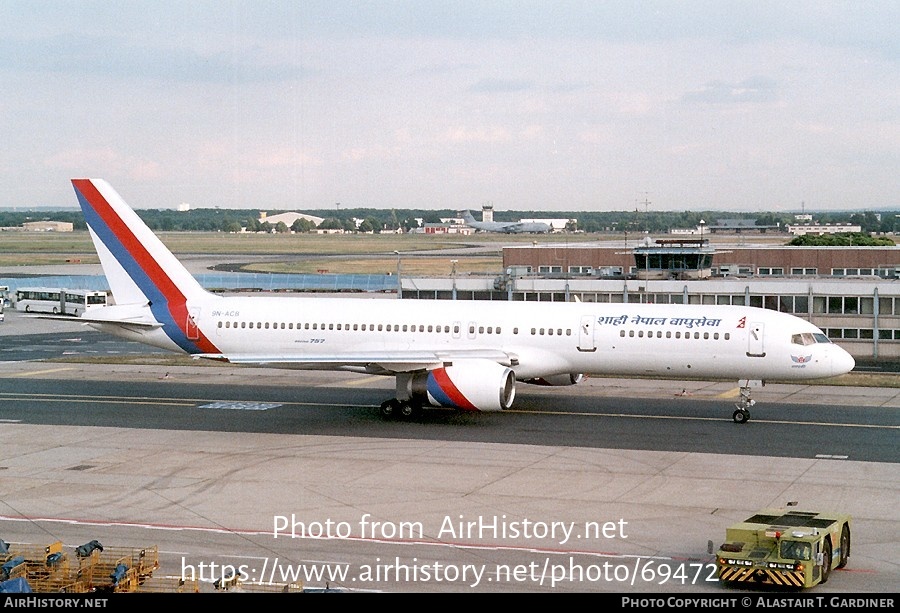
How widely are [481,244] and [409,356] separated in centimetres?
15899

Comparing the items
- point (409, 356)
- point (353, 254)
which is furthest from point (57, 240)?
point (409, 356)

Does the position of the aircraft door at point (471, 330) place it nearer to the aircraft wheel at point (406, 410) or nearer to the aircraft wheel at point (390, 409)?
the aircraft wheel at point (406, 410)

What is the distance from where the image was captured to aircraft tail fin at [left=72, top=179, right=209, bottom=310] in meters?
44.8

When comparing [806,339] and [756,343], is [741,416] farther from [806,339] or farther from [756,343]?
[806,339]

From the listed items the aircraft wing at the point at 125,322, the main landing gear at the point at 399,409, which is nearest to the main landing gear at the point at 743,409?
the main landing gear at the point at 399,409

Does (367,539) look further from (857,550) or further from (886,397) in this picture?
(886,397)

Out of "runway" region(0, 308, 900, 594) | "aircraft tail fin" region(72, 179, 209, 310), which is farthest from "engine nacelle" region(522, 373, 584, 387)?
"aircraft tail fin" region(72, 179, 209, 310)

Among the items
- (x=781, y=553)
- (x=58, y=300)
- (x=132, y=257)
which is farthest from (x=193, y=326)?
(x=58, y=300)

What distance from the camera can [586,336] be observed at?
134 feet

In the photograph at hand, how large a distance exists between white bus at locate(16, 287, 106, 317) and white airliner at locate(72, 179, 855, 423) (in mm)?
43492

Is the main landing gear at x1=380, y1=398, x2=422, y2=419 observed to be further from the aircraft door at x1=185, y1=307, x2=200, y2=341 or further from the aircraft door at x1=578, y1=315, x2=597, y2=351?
the aircraft door at x1=185, y1=307, x2=200, y2=341

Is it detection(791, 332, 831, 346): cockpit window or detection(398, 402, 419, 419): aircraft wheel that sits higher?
detection(791, 332, 831, 346): cockpit window

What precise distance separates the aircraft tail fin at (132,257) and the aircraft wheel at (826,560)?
3075cm

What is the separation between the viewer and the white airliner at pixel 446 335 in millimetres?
38969
